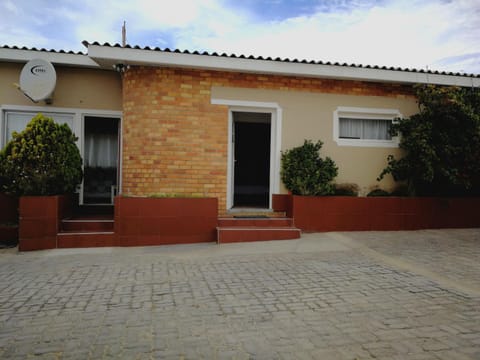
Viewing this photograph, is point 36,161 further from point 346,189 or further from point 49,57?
point 346,189

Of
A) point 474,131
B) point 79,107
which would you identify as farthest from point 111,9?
point 474,131

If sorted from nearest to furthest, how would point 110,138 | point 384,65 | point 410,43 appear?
point 384,65, point 110,138, point 410,43

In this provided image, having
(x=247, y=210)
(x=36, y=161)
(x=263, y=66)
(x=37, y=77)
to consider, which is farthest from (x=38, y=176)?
(x=263, y=66)

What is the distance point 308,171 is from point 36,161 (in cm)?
542

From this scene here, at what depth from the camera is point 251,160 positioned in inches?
476

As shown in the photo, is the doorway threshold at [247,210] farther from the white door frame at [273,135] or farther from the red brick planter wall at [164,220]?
the red brick planter wall at [164,220]

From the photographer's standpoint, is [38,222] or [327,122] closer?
[38,222]

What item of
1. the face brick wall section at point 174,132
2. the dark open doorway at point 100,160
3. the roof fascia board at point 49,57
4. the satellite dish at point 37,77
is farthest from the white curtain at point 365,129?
the satellite dish at point 37,77

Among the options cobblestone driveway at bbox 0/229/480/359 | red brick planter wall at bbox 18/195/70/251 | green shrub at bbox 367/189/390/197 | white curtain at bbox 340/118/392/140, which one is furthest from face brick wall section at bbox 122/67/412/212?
green shrub at bbox 367/189/390/197

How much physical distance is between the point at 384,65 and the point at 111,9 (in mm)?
7346

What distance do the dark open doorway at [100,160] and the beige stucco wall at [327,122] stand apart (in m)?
3.04

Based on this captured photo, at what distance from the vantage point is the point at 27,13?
31.2ft

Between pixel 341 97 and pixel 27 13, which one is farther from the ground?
pixel 27 13

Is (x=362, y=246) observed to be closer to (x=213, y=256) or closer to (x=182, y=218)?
(x=213, y=256)
